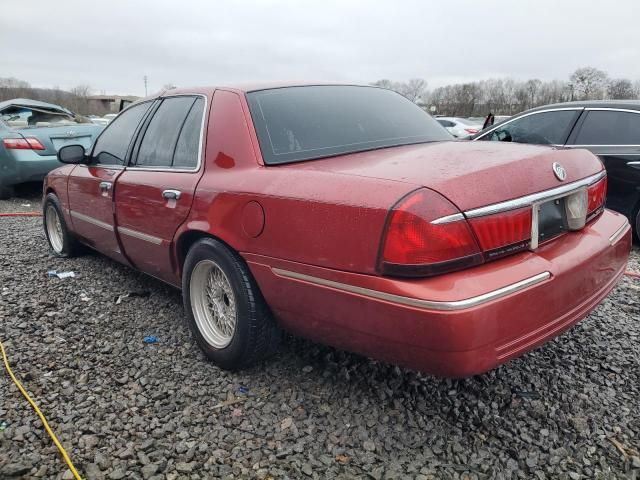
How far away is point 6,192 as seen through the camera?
766 cm

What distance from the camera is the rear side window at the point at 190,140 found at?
2.79m

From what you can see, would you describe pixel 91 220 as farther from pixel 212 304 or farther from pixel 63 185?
pixel 212 304

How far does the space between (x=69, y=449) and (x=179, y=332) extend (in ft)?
3.62

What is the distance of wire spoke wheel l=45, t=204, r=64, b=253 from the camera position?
4832mm

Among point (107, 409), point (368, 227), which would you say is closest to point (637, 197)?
point (368, 227)

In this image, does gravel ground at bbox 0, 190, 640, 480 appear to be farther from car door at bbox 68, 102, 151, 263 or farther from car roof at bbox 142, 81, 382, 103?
car roof at bbox 142, 81, 382, 103

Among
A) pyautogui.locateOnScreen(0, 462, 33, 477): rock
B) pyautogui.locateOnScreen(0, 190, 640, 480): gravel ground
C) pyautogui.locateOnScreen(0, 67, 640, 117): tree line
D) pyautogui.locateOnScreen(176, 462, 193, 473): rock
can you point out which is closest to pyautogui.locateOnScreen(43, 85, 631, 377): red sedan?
pyautogui.locateOnScreen(0, 190, 640, 480): gravel ground

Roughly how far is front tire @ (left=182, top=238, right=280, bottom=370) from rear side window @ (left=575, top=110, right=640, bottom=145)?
13.6ft

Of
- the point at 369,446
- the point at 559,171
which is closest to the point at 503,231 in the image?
the point at 559,171

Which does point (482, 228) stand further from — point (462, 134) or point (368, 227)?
point (462, 134)

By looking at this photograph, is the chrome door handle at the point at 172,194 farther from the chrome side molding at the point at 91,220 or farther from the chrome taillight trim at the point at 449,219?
the chrome taillight trim at the point at 449,219

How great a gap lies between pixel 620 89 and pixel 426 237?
38.5 m

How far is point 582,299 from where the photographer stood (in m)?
2.12

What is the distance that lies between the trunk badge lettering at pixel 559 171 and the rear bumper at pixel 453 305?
0.26 meters
